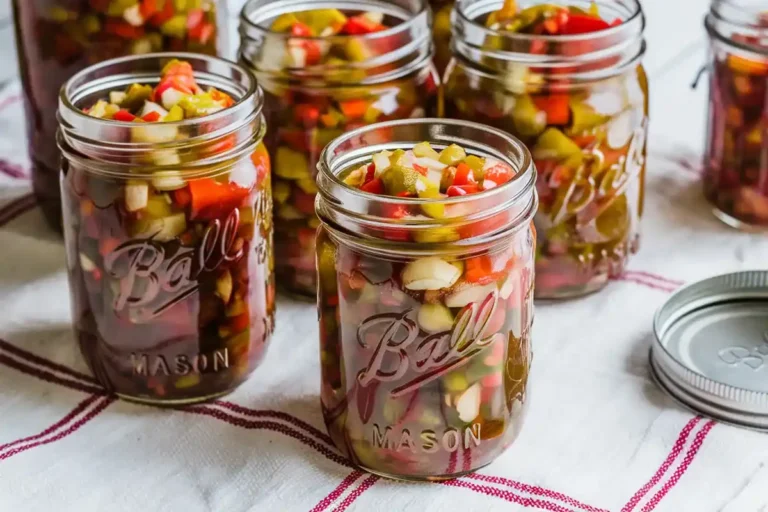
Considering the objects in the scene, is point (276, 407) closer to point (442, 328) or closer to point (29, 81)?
point (442, 328)

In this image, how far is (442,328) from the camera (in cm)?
103

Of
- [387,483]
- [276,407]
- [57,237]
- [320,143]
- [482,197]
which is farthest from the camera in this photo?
[57,237]

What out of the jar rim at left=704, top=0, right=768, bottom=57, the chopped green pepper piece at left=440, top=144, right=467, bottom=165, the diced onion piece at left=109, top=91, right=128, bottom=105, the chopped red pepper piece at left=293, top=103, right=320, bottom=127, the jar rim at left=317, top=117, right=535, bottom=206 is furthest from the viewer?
the jar rim at left=704, top=0, right=768, bottom=57

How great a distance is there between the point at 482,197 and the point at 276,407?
38 centimetres

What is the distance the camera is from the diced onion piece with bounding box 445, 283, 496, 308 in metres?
1.02

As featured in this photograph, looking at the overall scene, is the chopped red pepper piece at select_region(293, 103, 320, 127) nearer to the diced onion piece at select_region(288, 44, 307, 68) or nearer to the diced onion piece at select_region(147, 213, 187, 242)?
the diced onion piece at select_region(288, 44, 307, 68)

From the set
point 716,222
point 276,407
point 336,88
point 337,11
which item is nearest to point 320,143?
point 336,88

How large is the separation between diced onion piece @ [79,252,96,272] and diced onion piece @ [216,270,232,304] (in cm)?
13

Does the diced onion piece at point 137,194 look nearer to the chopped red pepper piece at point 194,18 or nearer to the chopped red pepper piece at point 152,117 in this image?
the chopped red pepper piece at point 152,117

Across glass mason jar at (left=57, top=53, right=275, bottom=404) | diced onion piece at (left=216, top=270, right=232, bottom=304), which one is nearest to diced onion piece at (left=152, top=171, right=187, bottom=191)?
glass mason jar at (left=57, top=53, right=275, bottom=404)

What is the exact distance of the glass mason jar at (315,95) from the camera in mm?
1322

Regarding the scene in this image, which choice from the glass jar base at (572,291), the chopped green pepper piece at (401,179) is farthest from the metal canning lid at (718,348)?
the chopped green pepper piece at (401,179)

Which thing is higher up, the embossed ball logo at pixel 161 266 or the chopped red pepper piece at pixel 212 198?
the chopped red pepper piece at pixel 212 198

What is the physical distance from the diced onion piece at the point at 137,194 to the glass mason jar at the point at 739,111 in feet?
2.68
